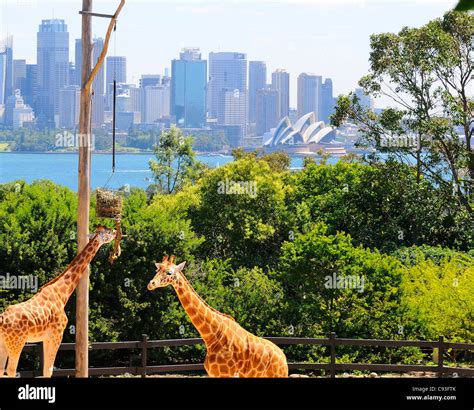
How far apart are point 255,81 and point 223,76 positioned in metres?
5.85

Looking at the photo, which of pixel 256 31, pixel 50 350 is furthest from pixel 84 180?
pixel 256 31

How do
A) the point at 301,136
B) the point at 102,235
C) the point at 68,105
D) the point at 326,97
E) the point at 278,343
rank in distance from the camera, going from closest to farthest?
the point at 102,235
the point at 278,343
the point at 68,105
the point at 301,136
the point at 326,97

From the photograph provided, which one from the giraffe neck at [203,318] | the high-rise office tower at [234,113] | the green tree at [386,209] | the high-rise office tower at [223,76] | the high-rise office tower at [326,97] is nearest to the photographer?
the giraffe neck at [203,318]

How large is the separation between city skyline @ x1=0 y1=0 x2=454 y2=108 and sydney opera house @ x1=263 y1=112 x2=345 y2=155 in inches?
307

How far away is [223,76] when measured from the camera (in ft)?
360

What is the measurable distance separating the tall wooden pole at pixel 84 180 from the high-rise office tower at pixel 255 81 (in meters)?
102

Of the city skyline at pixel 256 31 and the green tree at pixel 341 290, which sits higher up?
the city skyline at pixel 256 31

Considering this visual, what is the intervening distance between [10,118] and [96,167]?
1751 inches

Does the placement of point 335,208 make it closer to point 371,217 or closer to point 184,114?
point 371,217

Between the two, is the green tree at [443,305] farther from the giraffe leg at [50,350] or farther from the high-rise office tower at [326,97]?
the high-rise office tower at [326,97]

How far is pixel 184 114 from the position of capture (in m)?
104

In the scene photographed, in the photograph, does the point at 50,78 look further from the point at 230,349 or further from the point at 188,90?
the point at 230,349

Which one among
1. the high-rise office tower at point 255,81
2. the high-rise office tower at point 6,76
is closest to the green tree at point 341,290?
the high-rise office tower at point 6,76

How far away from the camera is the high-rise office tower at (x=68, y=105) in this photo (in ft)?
294
